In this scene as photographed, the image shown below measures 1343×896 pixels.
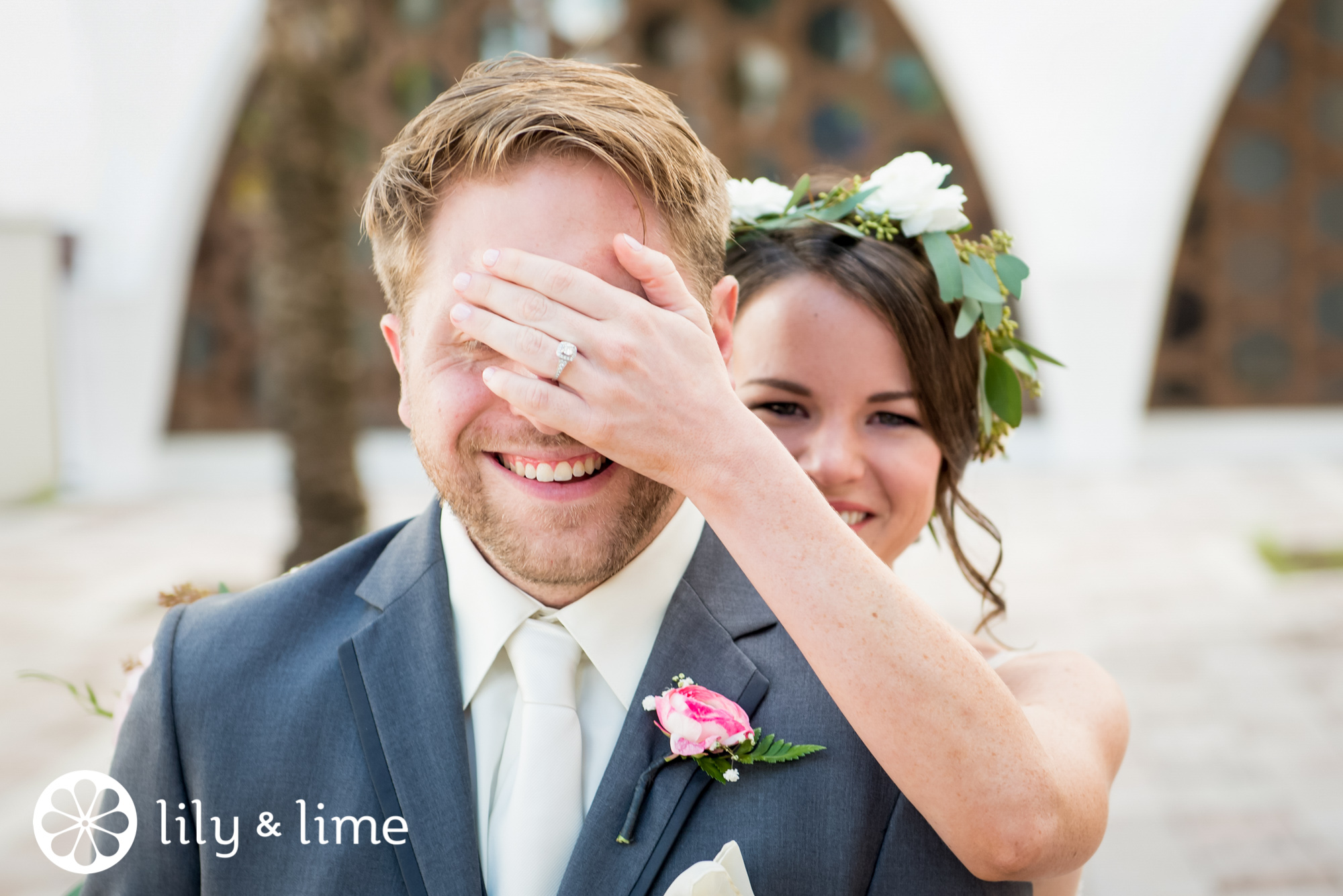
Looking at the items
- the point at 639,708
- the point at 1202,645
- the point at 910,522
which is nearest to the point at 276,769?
the point at 639,708

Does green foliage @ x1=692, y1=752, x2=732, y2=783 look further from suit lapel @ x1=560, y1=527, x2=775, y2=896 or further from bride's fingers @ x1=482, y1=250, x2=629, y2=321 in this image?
bride's fingers @ x1=482, y1=250, x2=629, y2=321

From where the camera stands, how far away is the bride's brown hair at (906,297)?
2.37 m

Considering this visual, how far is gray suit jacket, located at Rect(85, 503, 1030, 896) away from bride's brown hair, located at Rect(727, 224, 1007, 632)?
79 centimetres

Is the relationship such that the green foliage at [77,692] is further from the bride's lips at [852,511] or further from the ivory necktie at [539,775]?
the bride's lips at [852,511]

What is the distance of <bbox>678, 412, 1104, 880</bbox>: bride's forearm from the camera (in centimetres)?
147

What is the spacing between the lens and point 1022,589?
8.45 m

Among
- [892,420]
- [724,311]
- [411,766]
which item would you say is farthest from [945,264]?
[411,766]

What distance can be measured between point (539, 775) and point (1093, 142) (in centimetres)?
1213

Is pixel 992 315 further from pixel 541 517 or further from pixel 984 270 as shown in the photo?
pixel 541 517

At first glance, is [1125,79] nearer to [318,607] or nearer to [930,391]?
[930,391]

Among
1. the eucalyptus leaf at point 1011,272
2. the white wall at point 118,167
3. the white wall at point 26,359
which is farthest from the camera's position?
the white wall at point 26,359

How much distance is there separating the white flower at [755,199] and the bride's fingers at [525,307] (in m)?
1.26

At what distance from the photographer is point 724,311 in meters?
1.92

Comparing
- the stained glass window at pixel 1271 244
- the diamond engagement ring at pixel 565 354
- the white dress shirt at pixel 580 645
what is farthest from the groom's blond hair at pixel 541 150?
the stained glass window at pixel 1271 244
